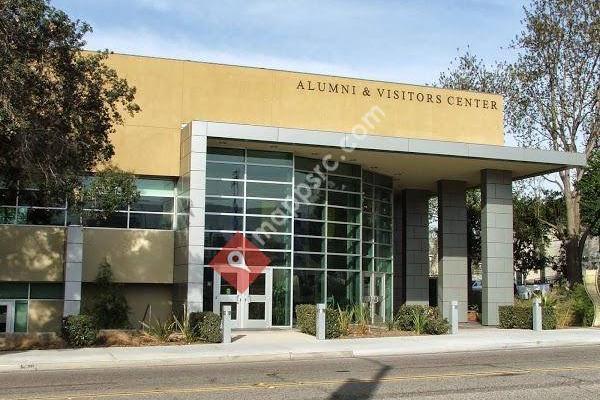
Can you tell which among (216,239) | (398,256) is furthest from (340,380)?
(398,256)

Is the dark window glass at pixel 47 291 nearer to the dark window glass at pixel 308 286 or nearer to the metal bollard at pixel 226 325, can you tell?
the metal bollard at pixel 226 325

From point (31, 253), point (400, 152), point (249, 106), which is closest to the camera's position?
point (31, 253)

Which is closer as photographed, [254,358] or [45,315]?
[254,358]

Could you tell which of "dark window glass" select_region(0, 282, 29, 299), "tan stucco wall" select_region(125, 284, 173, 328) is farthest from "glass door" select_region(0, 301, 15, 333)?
"tan stucco wall" select_region(125, 284, 173, 328)

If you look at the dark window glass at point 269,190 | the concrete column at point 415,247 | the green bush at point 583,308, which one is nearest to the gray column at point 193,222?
the dark window glass at point 269,190

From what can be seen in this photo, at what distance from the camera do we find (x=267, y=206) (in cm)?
2484

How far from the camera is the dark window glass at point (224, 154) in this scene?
80.5ft

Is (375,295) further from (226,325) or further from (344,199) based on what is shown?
(226,325)

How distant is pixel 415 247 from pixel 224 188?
1310cm

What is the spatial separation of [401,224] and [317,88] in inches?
425

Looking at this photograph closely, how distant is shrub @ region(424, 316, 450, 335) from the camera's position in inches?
886

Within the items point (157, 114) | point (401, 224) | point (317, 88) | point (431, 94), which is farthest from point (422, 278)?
point (157, 114)

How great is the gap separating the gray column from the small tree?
1902 millimetres

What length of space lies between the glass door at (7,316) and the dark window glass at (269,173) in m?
9.20
